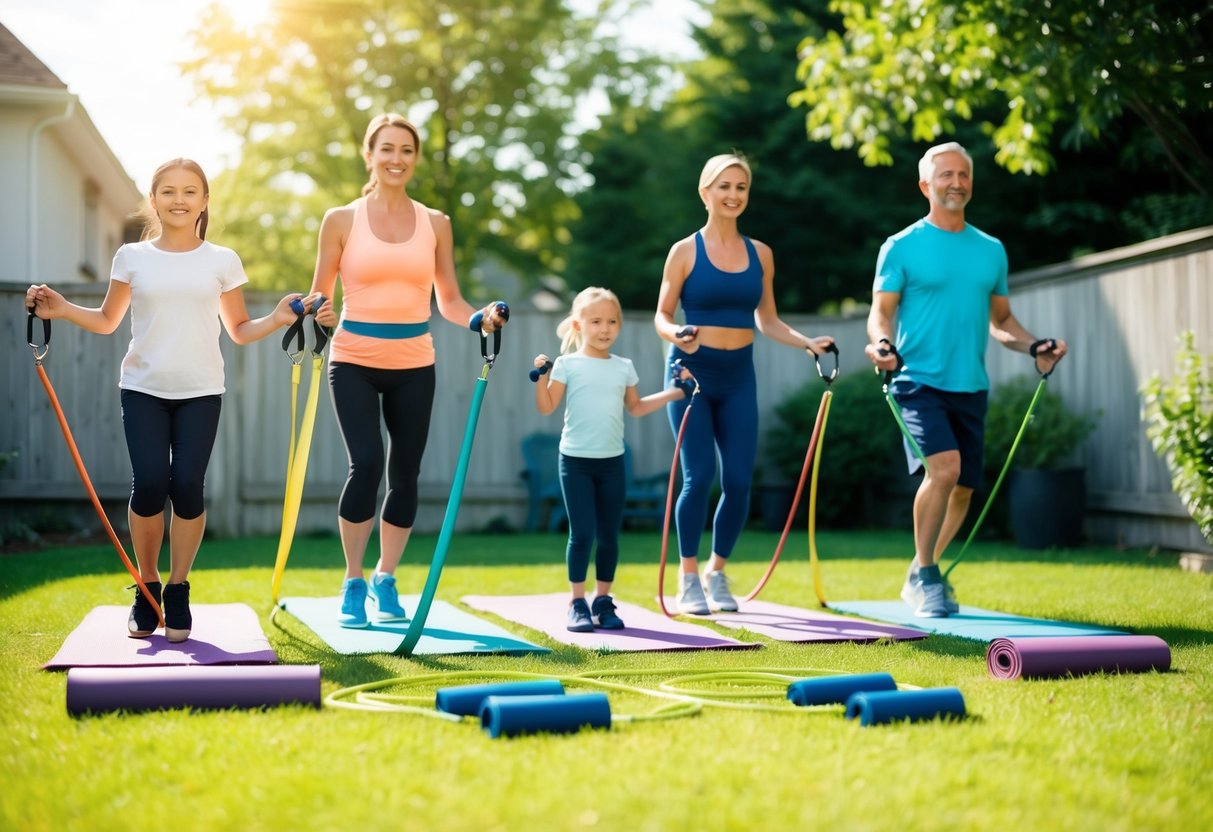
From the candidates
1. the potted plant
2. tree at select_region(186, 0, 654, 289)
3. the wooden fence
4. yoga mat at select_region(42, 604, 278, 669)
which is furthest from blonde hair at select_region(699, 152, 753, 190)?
tree at select_region(186, 0, 654, 289)

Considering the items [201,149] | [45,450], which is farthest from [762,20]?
[45,450]

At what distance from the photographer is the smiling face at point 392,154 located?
4582mm

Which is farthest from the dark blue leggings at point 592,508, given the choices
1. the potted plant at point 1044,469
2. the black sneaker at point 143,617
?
the potted plant at point 1044,469

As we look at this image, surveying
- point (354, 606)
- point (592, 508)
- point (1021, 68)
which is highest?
point (1021, 68)

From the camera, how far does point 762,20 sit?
1814 centimetres

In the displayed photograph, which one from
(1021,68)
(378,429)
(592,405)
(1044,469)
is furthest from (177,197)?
(1021,68)

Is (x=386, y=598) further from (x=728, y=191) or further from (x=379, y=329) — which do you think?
(x=728, y=191)

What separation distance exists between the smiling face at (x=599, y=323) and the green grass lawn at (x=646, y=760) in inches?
49.1

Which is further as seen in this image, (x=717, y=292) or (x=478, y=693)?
(x=717, y=292)

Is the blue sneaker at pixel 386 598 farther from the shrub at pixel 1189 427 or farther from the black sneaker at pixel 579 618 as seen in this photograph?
the shrub at pixel 1189 427

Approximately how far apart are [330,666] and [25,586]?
2574mm

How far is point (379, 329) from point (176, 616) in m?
1.23

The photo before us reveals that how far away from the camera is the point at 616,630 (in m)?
4.61

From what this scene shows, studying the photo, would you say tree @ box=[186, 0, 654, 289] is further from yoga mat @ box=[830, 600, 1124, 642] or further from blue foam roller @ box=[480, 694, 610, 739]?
blue foam roller @ box=[480, 694, 610, 739]
